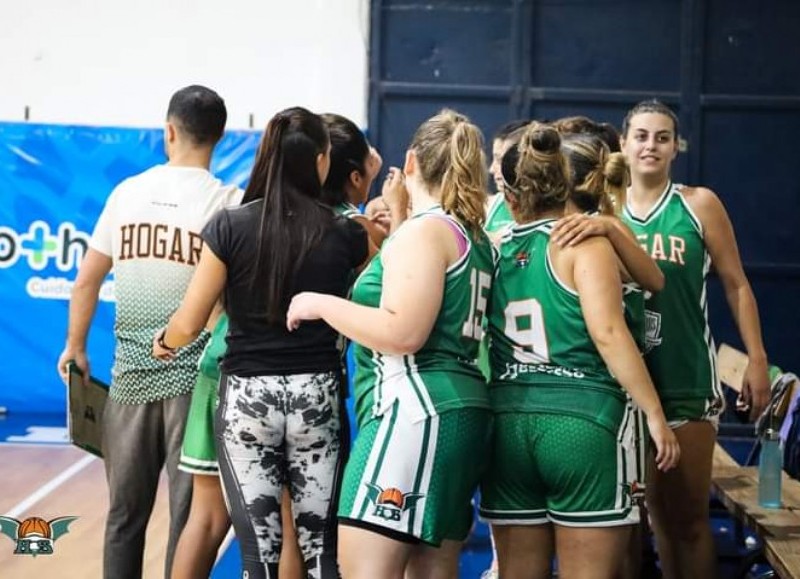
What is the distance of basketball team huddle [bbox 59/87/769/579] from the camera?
3180mm

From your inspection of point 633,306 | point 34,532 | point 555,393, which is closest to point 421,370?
point 555,393

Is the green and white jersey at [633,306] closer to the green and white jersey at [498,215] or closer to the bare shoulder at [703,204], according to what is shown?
the bare shoulder at [703,204]

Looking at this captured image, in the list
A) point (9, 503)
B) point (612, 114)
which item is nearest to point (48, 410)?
point (9, 503)

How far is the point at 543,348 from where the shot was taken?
11.0 ft

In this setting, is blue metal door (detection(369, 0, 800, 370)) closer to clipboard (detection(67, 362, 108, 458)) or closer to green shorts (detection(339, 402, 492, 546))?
clipboard (detection(67, 362, 108, 458))

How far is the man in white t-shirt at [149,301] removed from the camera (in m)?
3.97

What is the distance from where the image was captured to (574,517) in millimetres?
3295

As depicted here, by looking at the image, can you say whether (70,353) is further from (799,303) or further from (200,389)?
(799,303)

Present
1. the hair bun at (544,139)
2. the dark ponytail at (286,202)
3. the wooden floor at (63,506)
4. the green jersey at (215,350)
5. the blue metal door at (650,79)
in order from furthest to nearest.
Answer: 1. the blue metal door at (650,79)
2. the wooden floor at (63,506)
3. the green jersey at (215,350)
4. the dark ponytail at (286,202)
5. the hair bun at (544,139)

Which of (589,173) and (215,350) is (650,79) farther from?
(215,350)

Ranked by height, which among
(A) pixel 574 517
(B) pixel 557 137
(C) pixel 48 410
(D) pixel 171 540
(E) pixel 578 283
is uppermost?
(B) pixel 557 137

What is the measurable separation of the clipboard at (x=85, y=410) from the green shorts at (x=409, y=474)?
1221 mm

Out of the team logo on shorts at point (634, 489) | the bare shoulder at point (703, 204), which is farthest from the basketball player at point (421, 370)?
the bare shoulder at point (703, 204)

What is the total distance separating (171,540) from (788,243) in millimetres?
5904
